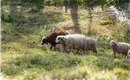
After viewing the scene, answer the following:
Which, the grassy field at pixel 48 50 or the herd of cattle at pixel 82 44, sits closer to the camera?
the grassy field at pixel 48 50

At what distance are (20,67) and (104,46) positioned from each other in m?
7.00

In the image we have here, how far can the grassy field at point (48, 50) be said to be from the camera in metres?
9.19

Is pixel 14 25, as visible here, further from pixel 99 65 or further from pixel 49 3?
pixel 99 65

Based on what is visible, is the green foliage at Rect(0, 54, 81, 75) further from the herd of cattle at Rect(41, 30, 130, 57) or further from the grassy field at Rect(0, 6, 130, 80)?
the herd of cattle at Rect(41, 30, 130, 57)

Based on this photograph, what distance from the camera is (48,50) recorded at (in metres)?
15.7

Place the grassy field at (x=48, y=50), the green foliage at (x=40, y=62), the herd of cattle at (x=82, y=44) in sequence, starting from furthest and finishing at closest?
the herd of cattle at (x=82, y=44) < the green foliage at (x=40, y=62) < the grassy field at (x=48, y=50)

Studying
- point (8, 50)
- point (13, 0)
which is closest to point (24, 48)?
point (8, 50)

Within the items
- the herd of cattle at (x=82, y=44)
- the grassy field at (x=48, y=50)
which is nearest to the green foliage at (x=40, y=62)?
the grassy field at (x=48, y=50)

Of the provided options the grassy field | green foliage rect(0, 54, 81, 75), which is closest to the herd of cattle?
the grassy field

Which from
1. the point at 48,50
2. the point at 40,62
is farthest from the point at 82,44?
the point at 40,62

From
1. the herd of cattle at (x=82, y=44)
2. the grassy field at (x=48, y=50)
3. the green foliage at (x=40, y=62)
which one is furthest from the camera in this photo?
the herd of cattle at (x=82, y=44)

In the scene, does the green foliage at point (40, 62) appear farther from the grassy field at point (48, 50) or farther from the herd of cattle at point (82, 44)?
the herd of cattle at point (82, 44)

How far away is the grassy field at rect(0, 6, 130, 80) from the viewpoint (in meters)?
9.19

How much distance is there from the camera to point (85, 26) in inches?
818
